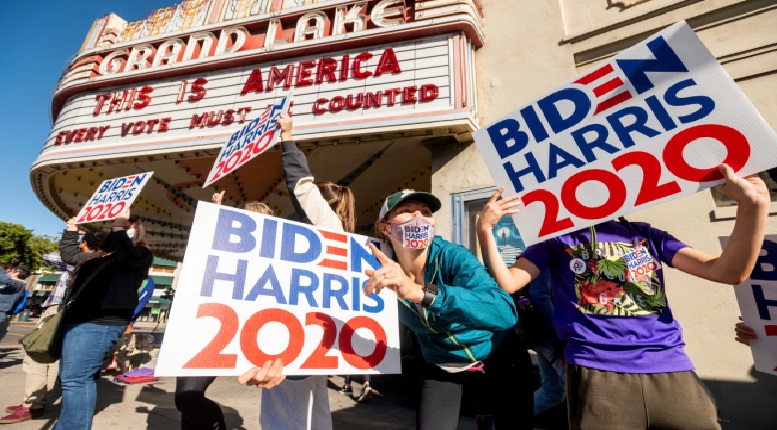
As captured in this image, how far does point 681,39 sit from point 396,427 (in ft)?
12.3

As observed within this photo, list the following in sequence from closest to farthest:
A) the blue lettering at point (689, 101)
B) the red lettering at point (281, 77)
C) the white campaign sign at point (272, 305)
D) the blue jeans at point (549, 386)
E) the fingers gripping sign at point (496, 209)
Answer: the white campaign sign at point (272, 305), the blue lettering at point (689, 101), the fingers gripping sign at point (496, 209), the blue jeans at point (549, 386), the red lettering at point (281, 77)

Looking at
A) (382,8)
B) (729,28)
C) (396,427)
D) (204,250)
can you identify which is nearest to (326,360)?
(204,250)

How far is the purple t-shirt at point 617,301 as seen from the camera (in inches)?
56.1

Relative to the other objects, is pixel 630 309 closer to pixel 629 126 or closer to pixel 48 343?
pixel 629 126

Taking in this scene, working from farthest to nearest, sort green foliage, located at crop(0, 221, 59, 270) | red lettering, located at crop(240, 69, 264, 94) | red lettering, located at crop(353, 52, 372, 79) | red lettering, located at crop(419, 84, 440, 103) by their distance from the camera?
1. green foliage, located at crop(0, 221, 59, 270)
2. red lettering, located at crop(240, 69, 264, 94)
3. red lettering, located at crop(353, 52, 372, 79)
4. red lettering, located at crop(419, 84, 440, 103)

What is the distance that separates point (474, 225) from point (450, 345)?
3.78 m

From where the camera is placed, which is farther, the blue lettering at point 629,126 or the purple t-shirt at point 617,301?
the blue lettering at point 629,126

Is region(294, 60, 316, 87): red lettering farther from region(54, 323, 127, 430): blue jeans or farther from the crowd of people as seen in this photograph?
region(54, 323, 127, 430): blue jeans

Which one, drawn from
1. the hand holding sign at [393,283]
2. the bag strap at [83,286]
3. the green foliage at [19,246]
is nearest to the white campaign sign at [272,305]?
the hand holding sign at [393,283]

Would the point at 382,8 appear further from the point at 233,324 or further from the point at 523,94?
the point at 233,324

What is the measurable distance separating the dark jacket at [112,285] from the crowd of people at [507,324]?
0.04 m

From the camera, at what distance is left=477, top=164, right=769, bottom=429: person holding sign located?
134 cm

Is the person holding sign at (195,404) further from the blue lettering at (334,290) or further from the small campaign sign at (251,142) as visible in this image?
the small campaign sign at (251,142)

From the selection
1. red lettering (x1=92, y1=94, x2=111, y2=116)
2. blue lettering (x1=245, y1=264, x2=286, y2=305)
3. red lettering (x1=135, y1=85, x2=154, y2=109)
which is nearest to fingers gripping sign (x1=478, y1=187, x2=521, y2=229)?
blue lettering (x1=245, y1=264, x2=286, y2=305)
